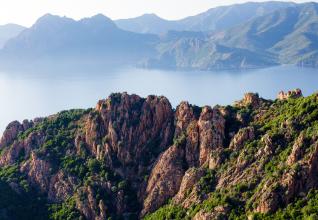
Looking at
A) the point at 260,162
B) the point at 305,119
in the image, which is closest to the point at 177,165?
the point at 260,162

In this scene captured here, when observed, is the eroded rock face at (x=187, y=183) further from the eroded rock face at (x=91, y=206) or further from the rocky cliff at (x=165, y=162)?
the eroded rock face at (x=91, y=206)

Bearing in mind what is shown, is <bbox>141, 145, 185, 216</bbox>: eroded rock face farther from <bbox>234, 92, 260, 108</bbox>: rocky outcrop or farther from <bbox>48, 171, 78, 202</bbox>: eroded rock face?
<bbox>234, 92, 260, 108</bbox>: rocky outcrop

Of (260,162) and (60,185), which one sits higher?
(260,162)

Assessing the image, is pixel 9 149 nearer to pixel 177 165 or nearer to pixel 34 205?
pixel 34 205

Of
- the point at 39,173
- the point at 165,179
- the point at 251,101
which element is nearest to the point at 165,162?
the point at 165,179

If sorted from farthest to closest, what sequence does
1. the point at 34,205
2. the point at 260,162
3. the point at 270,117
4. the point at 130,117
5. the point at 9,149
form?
the point at 9,149
the point at 130,117
the point at 34,205
the point at 270,117
the point at 260,162

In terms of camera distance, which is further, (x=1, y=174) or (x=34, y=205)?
(x=1, y=174)

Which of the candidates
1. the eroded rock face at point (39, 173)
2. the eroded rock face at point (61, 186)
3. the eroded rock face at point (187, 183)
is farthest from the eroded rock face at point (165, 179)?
the eroded rock face at point (39, 173)

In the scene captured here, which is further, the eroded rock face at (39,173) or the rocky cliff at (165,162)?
the eroded rock face at (39,173)
